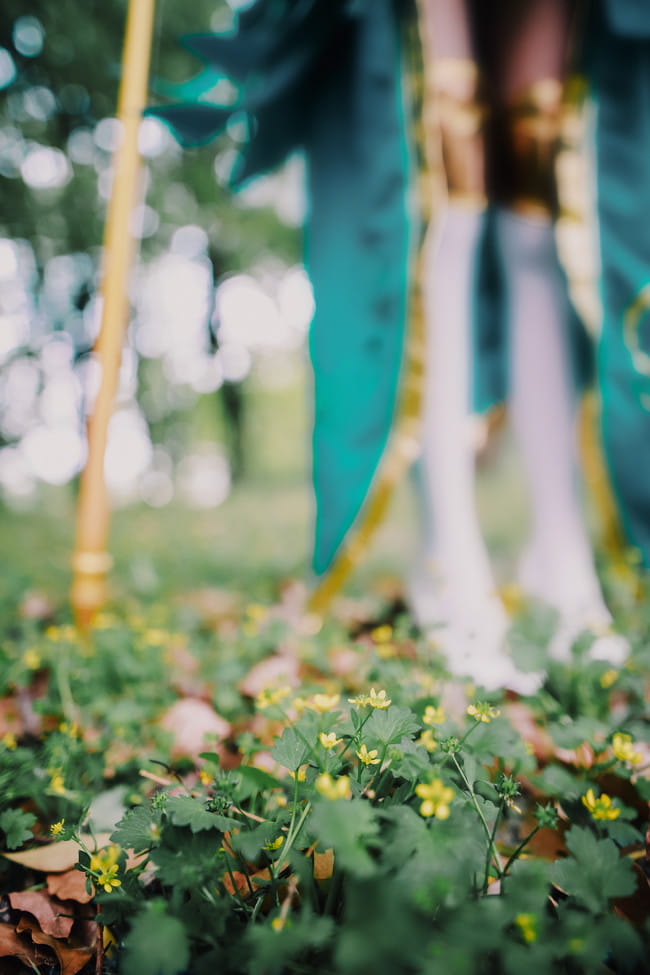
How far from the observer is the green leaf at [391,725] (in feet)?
1.82

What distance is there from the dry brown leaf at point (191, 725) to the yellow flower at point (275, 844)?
0.31 metres

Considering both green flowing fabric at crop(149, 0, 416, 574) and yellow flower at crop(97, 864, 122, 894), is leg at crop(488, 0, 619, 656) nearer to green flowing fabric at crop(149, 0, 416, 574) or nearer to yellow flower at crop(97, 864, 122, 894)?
green flowing fabric at crop(149, 0, 416, 574)

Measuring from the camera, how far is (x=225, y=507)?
15.2 feet

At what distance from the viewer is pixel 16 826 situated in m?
0.63

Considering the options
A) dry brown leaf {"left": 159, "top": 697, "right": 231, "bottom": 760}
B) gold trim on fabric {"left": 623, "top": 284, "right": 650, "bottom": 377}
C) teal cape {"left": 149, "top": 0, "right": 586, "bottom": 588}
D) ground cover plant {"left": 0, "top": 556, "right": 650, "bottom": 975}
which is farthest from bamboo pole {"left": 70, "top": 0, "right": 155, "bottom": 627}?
gold trim on fabric {"left": 623, "top": 284, "right": 650, "bottom": 377}

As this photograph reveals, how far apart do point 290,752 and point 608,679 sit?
58 cm

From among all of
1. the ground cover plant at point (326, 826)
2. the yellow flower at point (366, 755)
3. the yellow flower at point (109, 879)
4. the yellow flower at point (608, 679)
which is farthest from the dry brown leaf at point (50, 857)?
the yellow flower at point (608, 679)

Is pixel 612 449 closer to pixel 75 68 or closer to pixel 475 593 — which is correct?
pixel 475 593

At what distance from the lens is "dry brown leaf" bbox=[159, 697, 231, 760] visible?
88 cm

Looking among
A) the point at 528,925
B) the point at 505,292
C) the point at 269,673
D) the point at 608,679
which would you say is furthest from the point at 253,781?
the point at 505,292

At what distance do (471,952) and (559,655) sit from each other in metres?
0.73

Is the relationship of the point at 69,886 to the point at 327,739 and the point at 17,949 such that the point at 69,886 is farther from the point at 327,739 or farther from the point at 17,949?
the point at 327,739

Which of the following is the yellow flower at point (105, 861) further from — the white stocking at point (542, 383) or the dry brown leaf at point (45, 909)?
→ the white stocking at point (542, 383)

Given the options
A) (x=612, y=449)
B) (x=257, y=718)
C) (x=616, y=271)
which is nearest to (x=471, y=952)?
(x=257, y=718)
